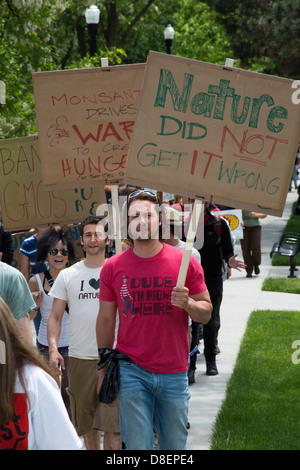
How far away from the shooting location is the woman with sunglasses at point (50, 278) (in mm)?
6461

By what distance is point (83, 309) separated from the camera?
224 inches

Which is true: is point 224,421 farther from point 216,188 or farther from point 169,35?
point 169,35

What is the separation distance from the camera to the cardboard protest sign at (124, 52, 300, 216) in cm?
479

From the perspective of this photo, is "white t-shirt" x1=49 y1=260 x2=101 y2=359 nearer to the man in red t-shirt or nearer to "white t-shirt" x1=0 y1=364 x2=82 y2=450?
the man in red t-shirt

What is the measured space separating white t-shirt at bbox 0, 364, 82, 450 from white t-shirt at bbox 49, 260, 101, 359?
8.93 ft

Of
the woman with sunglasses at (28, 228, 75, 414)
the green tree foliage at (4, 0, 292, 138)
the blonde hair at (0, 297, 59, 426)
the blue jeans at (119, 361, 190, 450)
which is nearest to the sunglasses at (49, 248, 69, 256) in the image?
the woman with sunglasses at (28, 228, 75, 414)

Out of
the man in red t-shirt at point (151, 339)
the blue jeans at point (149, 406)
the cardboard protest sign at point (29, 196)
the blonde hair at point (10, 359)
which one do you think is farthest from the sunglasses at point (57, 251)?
the blonde hair at point (10, 359)

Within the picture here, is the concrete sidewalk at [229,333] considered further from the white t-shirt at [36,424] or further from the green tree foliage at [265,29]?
the green tree foliage at [265,29]

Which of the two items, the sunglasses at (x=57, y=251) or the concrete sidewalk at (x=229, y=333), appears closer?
the sunglasses at (x=57, y=251)

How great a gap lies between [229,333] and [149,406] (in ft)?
20.8

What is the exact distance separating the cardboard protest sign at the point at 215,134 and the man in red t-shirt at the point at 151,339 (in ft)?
1.06

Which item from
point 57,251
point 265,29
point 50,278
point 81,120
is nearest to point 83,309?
point 50,278
